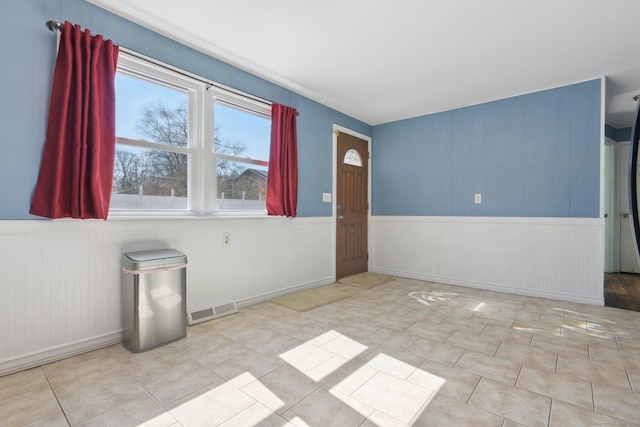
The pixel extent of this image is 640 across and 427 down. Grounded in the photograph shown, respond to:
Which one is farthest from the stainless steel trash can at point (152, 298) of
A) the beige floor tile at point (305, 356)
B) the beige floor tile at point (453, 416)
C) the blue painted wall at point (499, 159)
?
the blue painted wall at point (499, 159)

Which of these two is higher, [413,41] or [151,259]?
[413,41]

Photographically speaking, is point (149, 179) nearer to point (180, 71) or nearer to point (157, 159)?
point (157, 159)

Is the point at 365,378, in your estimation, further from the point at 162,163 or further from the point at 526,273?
the point at 526,273

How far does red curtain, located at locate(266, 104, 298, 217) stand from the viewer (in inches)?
142

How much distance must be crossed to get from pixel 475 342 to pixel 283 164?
2649 mm

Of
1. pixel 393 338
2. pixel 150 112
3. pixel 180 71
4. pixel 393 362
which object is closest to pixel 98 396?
pixel 393 362

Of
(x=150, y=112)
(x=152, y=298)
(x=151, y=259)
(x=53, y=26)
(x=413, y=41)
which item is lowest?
(x=152, y=298)

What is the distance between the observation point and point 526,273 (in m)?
3.92

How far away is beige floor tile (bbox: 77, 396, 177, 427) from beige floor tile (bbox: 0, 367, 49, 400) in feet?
2.01

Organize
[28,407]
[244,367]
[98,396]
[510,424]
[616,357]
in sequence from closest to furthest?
[510,424]
[28,407]
[98,396]
[244,367]
[616,357]

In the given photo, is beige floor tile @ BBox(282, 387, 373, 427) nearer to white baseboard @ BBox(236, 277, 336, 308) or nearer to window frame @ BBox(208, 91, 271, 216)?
white baseboard @ BBox(236, 277, 336, 308)

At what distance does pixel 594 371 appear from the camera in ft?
6.67

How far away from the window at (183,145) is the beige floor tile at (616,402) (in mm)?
3173

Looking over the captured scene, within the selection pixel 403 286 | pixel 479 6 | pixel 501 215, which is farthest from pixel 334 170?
pixel 479 6
